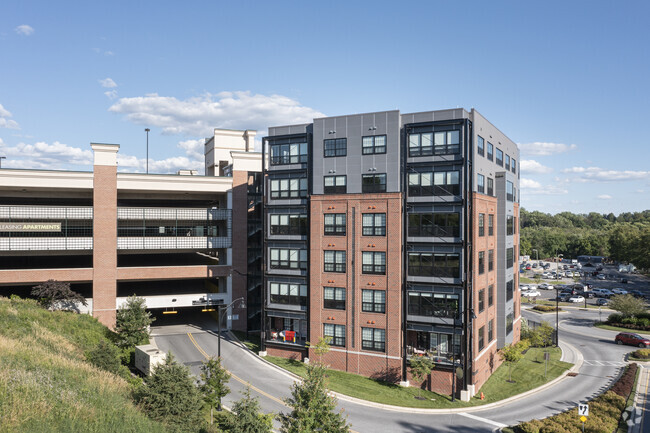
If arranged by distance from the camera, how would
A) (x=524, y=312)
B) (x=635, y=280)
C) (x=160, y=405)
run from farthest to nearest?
1. (x=635, y=280)
2. (x=524, y=312)
3. (x=160, y=405)

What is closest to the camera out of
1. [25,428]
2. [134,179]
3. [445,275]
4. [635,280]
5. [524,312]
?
[25,428]

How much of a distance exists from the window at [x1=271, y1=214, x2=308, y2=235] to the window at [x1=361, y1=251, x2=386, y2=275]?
711 centimetres

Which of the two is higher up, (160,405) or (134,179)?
(134,179)

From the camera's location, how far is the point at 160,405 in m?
21.2

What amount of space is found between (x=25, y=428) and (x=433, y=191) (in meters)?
31.7

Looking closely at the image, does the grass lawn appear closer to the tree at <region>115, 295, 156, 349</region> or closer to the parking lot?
the tree at <region>115, 295, 156, 349</region>

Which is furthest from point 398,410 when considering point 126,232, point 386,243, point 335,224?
point 126,232

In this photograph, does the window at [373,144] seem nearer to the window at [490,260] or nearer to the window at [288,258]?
the window at [288,258]

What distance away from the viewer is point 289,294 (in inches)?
1738

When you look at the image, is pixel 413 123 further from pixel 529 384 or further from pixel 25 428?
pixel 25 428

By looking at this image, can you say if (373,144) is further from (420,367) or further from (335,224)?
(420,367)

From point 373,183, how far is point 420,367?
16.1 meters

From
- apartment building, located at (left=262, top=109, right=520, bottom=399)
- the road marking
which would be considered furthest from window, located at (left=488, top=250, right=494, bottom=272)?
the road marking

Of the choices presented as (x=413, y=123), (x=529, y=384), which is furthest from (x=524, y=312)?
(x=413, y=123)
